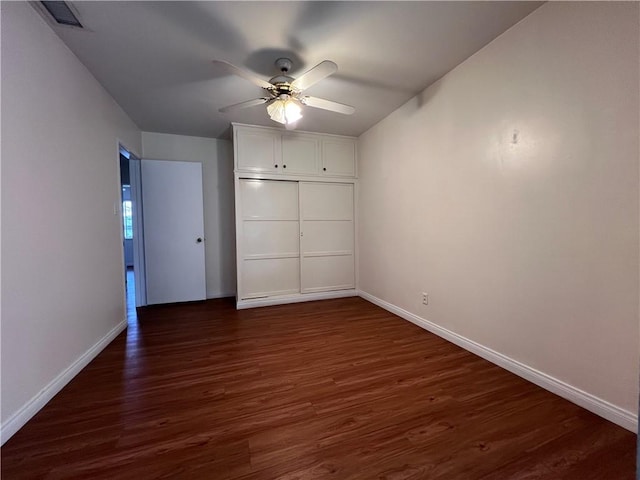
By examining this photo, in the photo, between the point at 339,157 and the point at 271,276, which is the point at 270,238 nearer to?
the point at 271,276

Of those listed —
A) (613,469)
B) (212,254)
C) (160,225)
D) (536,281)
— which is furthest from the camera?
(212,254)

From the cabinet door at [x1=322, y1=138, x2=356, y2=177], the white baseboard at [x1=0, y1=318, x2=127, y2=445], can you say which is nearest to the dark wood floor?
the white baseboard at [x1=0, y1=318, x2=127, y2=445]

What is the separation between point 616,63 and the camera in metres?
1.39

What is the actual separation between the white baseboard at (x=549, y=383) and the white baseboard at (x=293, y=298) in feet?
5.05

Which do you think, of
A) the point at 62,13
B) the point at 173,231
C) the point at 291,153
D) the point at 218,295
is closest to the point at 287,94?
the point at 62,13

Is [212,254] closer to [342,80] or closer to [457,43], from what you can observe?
[342,80]

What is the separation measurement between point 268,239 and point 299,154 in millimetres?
1308

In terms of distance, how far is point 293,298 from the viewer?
3.88m

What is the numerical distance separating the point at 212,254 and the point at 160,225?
825 mm

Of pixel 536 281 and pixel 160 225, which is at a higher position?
pixel 160 225

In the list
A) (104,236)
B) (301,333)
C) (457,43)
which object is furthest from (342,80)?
(104,236)

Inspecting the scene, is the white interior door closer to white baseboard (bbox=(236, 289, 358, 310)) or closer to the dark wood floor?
white baseboard (bbox=(236, 289, 358, 310))

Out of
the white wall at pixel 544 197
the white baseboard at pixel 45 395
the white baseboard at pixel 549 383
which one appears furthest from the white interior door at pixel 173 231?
the white baseboard at pixel 549 383

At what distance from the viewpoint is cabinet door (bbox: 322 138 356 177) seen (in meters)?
3.95
